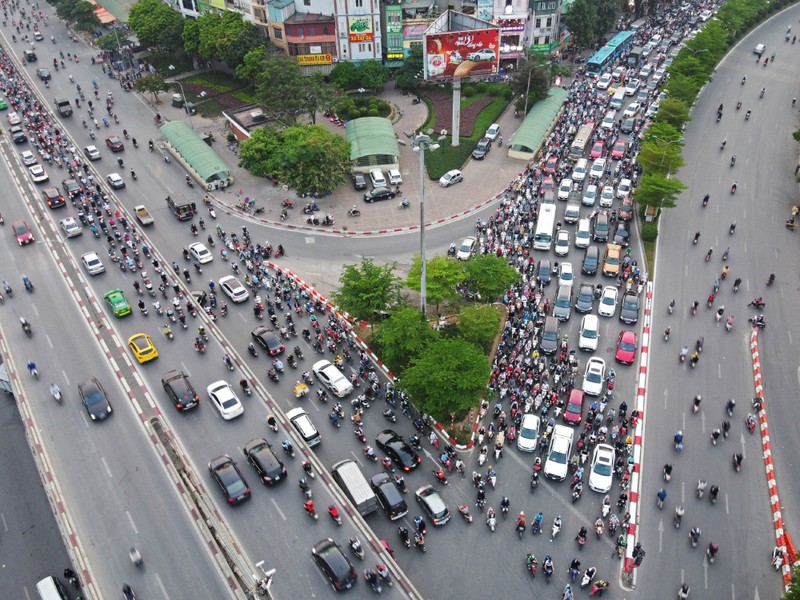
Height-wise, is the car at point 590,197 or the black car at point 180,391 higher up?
the car at point 590,197

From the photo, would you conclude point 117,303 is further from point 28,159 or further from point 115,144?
point 28,159

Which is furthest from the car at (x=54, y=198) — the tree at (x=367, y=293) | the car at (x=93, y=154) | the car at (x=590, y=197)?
the car at (x=590, y=197)

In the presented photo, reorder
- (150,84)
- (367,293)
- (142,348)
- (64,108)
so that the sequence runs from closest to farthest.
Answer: (142,348)
(367,293)
(64,108)
(150,84)

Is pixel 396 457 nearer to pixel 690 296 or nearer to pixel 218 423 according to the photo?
pixel 218 423

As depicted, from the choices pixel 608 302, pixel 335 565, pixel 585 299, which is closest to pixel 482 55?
pixel 585 299

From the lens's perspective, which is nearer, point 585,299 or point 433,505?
point 433,505

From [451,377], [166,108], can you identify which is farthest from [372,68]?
[451,377]

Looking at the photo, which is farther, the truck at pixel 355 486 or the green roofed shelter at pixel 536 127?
the green roofed shelter at pixel 536 127

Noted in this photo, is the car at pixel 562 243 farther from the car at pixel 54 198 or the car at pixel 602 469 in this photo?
the car at pixel 54 198
